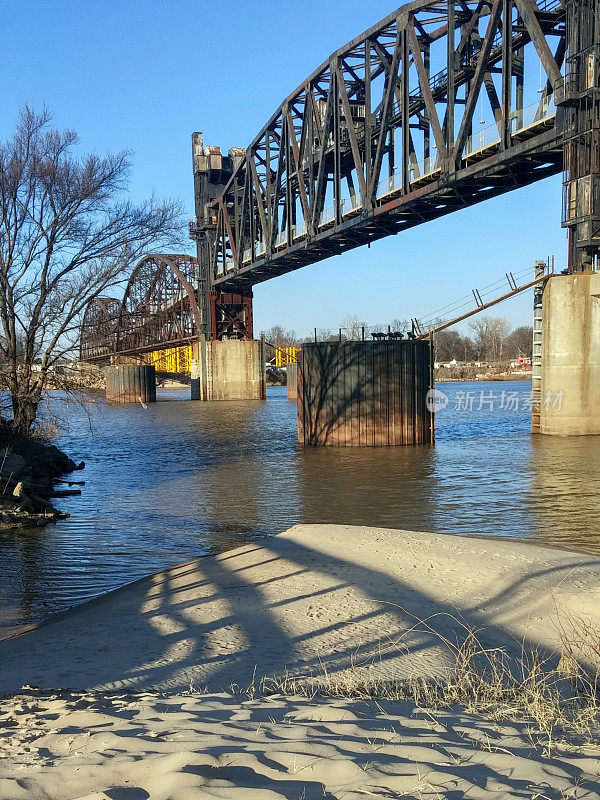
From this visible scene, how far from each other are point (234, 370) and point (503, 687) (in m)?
69.7

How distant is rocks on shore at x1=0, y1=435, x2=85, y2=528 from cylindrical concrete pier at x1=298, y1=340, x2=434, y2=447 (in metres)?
9.30

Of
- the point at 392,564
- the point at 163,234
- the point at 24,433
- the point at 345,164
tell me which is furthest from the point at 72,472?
the point at 345,164

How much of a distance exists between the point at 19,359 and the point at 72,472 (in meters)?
5.64

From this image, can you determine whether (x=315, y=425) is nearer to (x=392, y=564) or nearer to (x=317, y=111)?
(x=392, y=564)

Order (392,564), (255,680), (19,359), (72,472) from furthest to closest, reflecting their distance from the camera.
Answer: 1. (72,472)
2. (19,359)
3. (392,564)
4. (255,680)

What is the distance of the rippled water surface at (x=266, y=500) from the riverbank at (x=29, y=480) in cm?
68

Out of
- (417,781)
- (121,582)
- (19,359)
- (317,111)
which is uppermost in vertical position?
(317,111)

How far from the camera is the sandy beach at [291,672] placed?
400cm

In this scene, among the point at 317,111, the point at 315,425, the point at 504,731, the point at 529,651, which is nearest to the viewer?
the point at 504,731

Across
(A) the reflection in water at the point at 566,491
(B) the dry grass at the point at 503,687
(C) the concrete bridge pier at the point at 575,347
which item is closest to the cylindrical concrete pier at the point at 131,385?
(C) the concrete bridge pier at the point at 575,347

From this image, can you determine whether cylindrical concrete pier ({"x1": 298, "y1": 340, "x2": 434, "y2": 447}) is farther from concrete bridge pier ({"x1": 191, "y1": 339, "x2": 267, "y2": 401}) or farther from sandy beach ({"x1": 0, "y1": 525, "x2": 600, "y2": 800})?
concrete bridge pier ({"x1": 191, "y1": 339, "x2": 267, "y2": 401})

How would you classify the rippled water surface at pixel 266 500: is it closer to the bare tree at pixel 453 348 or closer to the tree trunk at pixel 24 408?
the tree trunk at pixel 24 408

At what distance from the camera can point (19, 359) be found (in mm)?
20141

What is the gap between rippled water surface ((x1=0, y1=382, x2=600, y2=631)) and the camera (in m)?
11.9
